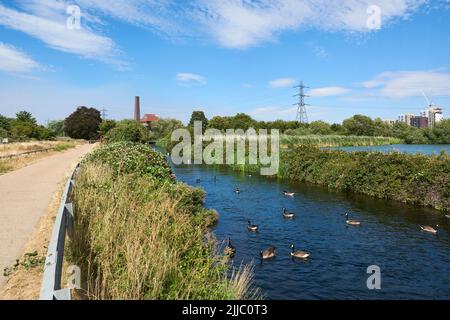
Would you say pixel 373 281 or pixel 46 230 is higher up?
pixel 46 230

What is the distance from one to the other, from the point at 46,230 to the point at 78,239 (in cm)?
233

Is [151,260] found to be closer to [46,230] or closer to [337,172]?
[46,230]

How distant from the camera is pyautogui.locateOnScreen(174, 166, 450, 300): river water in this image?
1101 centimetres

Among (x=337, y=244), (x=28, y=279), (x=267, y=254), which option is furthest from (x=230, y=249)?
(x=28, y=279)

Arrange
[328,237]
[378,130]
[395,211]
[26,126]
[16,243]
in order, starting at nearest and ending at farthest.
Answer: [16,243]
[328,237]
[395,211]
[26,126]
[378,130]

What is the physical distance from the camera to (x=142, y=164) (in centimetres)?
1753

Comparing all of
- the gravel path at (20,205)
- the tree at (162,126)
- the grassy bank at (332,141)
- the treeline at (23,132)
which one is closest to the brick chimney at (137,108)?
the tree at (162,126)

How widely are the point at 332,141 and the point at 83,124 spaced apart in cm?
6175

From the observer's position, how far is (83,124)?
95.5m

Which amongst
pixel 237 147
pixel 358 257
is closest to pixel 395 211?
pixel 358 257

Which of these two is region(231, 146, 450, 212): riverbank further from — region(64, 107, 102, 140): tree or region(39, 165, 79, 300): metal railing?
region(64, 107, 102, 140): tree

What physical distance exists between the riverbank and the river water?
1199 millimetres

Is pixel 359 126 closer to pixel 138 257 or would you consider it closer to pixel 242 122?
pixel 242 122

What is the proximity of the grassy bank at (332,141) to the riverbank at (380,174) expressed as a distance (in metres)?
18.9
